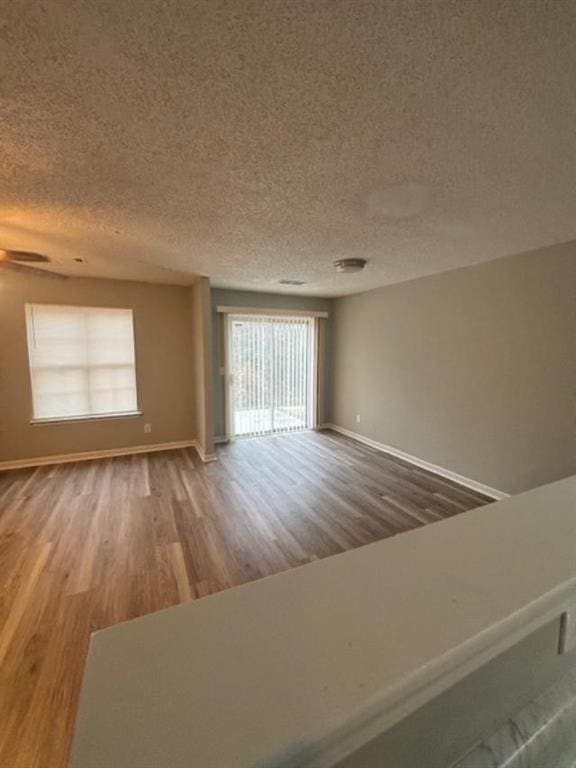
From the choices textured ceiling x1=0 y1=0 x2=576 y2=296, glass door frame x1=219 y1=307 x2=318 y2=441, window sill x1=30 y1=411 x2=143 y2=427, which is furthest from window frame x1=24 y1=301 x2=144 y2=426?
textured ceiling x1=0 y1=0 x2=576 y2=296

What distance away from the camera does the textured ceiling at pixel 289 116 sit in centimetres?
83

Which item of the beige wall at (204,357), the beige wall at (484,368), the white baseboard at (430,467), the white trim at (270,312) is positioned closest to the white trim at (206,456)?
the beige wall at (204,357)

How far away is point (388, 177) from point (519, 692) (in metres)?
1.82

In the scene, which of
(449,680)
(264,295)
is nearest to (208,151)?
(449,680)

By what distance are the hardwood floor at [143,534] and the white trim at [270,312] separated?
2008mm

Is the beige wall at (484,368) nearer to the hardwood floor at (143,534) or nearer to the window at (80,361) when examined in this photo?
the hardwood floor at (143,534)

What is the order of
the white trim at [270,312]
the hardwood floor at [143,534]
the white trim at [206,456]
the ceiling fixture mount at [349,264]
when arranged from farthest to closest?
the white trim at [270,312], the white trim at [206,456], the ceiling fixture mount at [349,264], the hardwood floor at [143,534]

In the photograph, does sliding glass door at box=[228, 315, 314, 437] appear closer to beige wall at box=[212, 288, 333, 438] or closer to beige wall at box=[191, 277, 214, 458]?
beige wall at box=[212, 288, 333, 438]

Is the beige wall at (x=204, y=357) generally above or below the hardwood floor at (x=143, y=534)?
above

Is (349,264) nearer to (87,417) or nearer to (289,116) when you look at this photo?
(289,116)

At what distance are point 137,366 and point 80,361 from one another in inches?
25.2

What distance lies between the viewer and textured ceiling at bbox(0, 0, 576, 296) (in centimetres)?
83

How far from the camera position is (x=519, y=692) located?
676mm

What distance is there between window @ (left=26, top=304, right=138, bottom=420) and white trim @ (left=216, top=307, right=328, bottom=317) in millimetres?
1294
